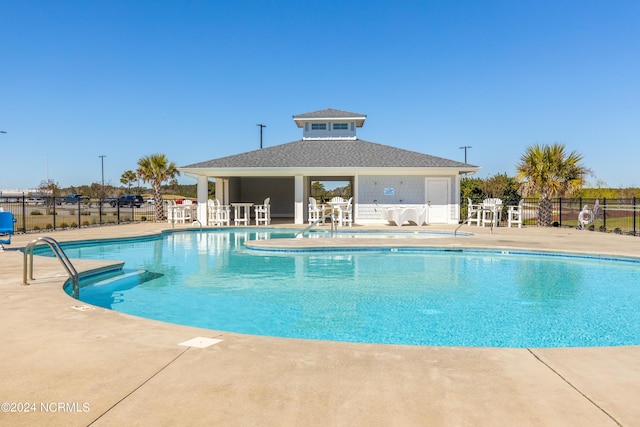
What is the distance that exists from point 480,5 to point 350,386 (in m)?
19.4

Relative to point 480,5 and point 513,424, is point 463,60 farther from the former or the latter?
point 513,424

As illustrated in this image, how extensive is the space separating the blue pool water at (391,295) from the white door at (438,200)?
8924mm

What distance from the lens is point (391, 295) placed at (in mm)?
6488

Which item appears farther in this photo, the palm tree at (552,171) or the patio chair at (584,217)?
the palm tree at (552,171)

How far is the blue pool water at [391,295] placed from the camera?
4.79 metres

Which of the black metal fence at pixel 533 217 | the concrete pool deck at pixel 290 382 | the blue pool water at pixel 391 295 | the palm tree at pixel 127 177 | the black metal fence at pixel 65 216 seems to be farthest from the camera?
the palm tree at pixel 127 177

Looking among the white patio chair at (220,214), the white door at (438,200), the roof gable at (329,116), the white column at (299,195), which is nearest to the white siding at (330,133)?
the roof gable at (329,116)

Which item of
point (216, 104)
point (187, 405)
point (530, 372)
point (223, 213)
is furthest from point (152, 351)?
point (216, 104)

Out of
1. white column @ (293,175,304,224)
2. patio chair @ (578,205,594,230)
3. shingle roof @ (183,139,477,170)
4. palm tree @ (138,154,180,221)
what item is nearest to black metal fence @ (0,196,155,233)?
palm tree @ (138,154,180,221)

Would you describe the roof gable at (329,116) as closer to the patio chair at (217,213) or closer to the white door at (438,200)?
the white door at (438,200)

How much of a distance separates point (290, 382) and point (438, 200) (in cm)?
1787

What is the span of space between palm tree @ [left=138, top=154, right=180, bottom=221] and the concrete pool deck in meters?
19.0

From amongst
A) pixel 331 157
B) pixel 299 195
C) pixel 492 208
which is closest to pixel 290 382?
pixel 299 195

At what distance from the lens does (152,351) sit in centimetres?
299
